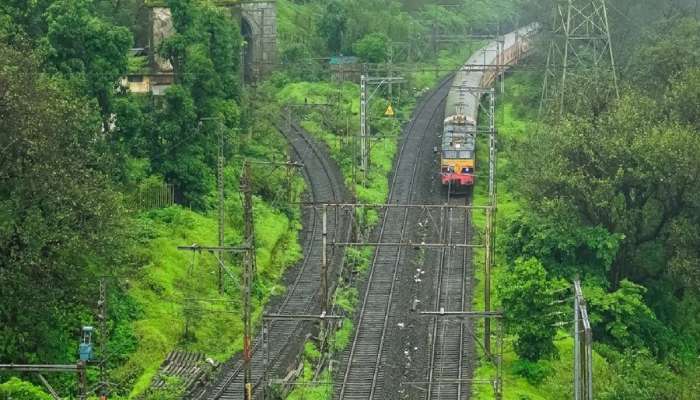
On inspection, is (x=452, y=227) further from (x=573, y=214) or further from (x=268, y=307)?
(x=268, y=307)

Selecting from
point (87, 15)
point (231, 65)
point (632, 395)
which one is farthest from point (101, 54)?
point (632, 395)

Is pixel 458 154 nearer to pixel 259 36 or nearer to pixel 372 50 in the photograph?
pixel 372 50

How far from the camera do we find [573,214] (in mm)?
49625

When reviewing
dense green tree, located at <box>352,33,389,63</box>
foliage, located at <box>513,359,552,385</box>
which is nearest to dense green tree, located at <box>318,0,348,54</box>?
dense green tree, located at <box>352,33,389,63</box>

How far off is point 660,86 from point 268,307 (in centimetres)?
2453

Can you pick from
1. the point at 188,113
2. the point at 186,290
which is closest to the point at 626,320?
the point at 186,290

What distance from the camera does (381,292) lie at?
165 feet

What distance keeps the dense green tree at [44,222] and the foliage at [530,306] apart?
45.2 feet

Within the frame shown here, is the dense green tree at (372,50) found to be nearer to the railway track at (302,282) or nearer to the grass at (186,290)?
the railway track at (302,282)

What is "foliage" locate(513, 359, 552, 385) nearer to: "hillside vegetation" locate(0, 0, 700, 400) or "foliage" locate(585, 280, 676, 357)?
"hillside vegetation" locate(0, 0, 700, 400)

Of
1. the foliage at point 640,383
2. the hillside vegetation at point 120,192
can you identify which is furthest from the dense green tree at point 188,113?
the foliage at point 640,383

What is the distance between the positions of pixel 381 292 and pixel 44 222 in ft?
54.3

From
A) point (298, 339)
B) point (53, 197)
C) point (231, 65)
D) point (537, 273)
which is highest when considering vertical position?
point (231, 65)

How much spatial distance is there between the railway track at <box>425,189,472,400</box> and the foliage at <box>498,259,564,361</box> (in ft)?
7.83
